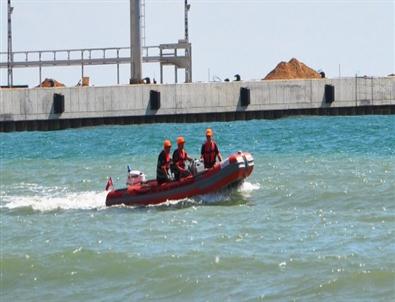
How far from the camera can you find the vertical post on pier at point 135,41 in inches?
2115

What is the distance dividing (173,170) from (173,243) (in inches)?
222

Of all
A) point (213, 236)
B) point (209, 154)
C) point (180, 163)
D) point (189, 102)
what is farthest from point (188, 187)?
point (189, 102)

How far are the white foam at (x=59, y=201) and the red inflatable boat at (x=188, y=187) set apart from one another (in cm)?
64

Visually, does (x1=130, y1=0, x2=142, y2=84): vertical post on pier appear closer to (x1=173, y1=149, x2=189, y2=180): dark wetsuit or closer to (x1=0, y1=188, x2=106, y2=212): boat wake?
(x1=0, y1=188, x2=106, y2=212): boat wake

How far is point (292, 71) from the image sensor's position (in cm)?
6762

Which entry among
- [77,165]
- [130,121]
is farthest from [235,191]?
[130,121]

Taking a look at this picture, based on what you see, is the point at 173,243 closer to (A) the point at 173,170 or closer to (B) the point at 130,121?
(A) the point at 173,170

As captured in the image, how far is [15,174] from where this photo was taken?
3177 cm

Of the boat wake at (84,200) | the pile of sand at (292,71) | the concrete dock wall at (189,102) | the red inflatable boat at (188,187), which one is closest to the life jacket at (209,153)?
the red inflatable boat at (188,187)

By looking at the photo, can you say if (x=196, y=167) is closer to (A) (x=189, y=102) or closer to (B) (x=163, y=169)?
(B) (x=163, y=169)

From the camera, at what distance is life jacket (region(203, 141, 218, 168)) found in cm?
2311

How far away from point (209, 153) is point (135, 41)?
3104 centimetres

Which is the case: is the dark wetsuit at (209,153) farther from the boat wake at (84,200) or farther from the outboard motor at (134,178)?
the outboard motor at (134,178)

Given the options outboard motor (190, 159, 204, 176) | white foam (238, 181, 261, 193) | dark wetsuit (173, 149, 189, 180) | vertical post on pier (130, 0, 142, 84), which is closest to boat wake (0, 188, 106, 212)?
dark wetsuit (173, 149, 189, 180)
